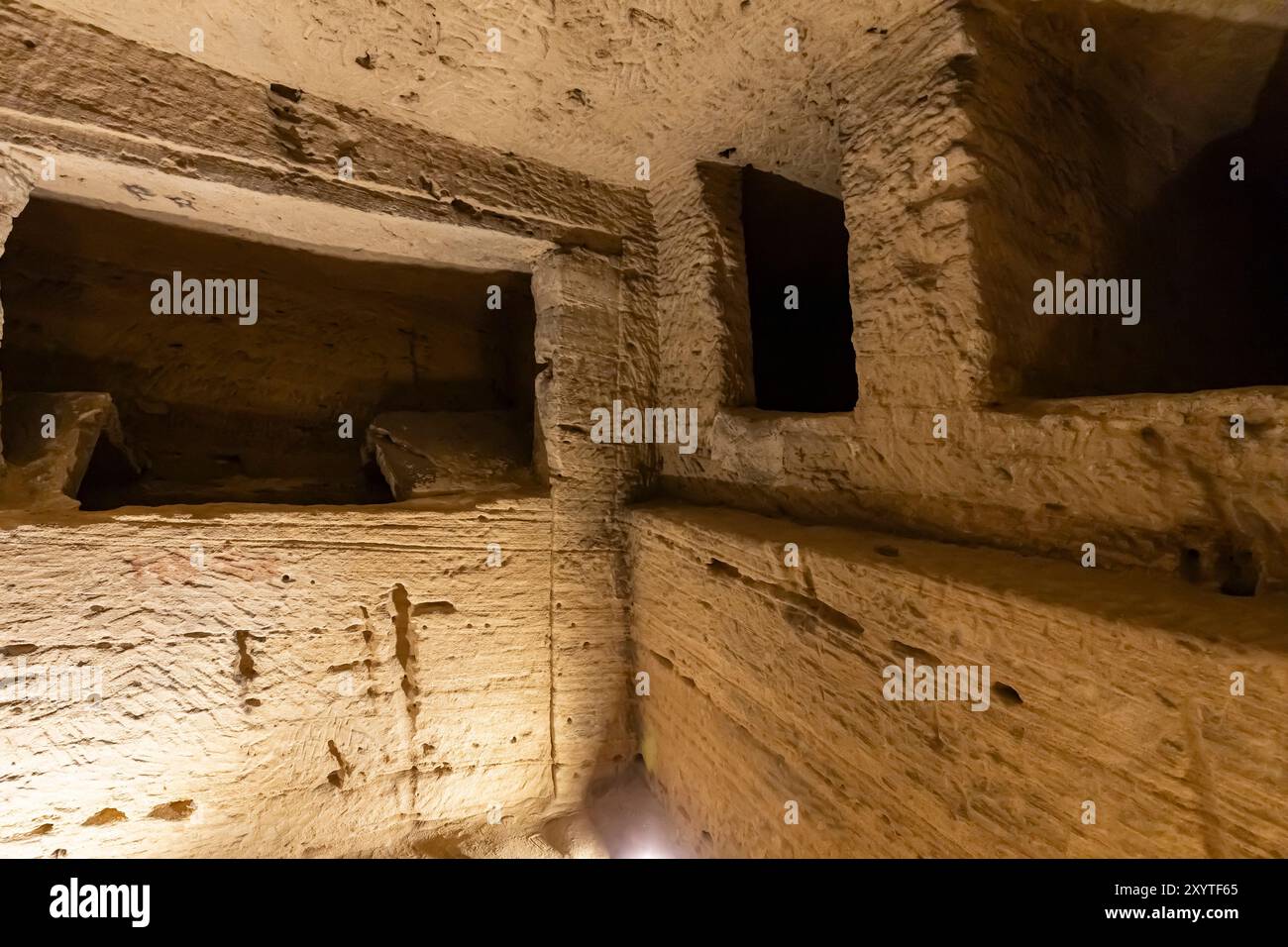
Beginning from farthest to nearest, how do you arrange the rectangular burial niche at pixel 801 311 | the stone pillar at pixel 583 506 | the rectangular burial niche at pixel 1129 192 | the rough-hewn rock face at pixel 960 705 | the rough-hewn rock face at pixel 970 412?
the rectangular burial niche at pixel 801 311
the stone pillar at pixel 583 506
the rectangular burial niche at pixel 1129 192
the rough-hewn rock face at pixel 970 412
the rough-hewn rock face at pixel 960 705

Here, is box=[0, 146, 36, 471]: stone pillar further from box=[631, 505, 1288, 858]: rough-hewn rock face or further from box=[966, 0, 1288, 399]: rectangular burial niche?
box=[966, 0, 1288, 399]: rectangular burial niche

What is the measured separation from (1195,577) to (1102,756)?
516 mm

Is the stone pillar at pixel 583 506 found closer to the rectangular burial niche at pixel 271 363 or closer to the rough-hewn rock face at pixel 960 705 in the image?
the rectangular burial niche at pixel 271 363

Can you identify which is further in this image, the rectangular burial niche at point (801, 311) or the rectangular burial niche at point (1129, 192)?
the rectangular burial niche at point (801, 311)

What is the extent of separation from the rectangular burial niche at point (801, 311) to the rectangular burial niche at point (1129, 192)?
1.58 m

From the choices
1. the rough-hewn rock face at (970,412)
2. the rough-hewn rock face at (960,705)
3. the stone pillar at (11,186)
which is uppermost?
the stone pillar at (11,186)


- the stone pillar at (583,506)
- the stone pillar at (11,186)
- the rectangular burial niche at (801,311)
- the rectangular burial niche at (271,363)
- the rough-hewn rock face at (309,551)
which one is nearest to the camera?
the stone pillar at (11,186)

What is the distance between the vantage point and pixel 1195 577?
5.00 ft

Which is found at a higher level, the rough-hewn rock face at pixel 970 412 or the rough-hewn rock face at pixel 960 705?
the rough-hewn rock face at pixel 970 412

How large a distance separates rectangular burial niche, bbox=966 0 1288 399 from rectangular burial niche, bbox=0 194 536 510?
8.52 feet

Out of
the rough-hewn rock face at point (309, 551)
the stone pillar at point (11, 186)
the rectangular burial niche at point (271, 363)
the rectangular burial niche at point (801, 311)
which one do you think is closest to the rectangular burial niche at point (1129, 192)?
the rectangular burial niche at point (801, 311)

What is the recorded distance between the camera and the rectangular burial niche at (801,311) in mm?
4086

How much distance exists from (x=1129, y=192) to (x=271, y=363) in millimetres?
4457

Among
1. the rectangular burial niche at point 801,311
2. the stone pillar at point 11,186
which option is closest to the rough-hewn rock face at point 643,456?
the stone pillar at point 11,186
